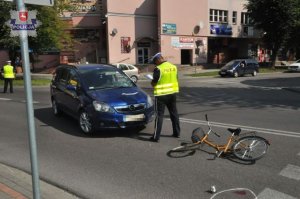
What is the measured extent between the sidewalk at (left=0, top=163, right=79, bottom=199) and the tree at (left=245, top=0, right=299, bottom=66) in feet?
142

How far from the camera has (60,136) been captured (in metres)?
9.30

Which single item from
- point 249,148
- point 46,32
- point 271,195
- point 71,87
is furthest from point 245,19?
point 271,195

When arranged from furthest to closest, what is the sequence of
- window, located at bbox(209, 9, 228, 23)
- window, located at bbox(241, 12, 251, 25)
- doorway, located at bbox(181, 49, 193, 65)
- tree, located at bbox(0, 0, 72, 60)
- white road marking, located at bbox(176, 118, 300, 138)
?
1. window, located at bbox(241, 12, 251, 25)
2. window, located at bbox(209, 9, 228, 23)
3. doorway, located at bbox(181, 49, 193, 65)
4. tree, located at bbox(0, 0, 72, 60)
5. white road marking, located at bbox(176, 118, 300, 138)

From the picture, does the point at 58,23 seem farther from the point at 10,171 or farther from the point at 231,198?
the point at 231,198

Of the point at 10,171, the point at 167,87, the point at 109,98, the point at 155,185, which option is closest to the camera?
the point at 155,185

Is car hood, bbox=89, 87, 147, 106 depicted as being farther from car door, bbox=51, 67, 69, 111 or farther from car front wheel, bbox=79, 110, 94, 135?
car door, bbox=51, 67, 69, 111

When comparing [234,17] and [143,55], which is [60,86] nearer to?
[143,55]

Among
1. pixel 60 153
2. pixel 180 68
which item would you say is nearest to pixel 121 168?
pixel 60 153

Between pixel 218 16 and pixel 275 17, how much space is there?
8.03 metres

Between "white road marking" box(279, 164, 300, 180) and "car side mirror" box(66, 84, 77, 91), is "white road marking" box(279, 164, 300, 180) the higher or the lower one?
the lower one

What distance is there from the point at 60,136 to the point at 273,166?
194 inches

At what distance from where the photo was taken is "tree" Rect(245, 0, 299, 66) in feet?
147

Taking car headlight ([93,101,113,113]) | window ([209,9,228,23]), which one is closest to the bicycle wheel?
car headlight ([93,101,113,113])

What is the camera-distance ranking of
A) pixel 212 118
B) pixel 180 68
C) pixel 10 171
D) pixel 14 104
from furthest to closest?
pixel 180 68, pixel 14 104, pixel 212 118, pixel 10 171
